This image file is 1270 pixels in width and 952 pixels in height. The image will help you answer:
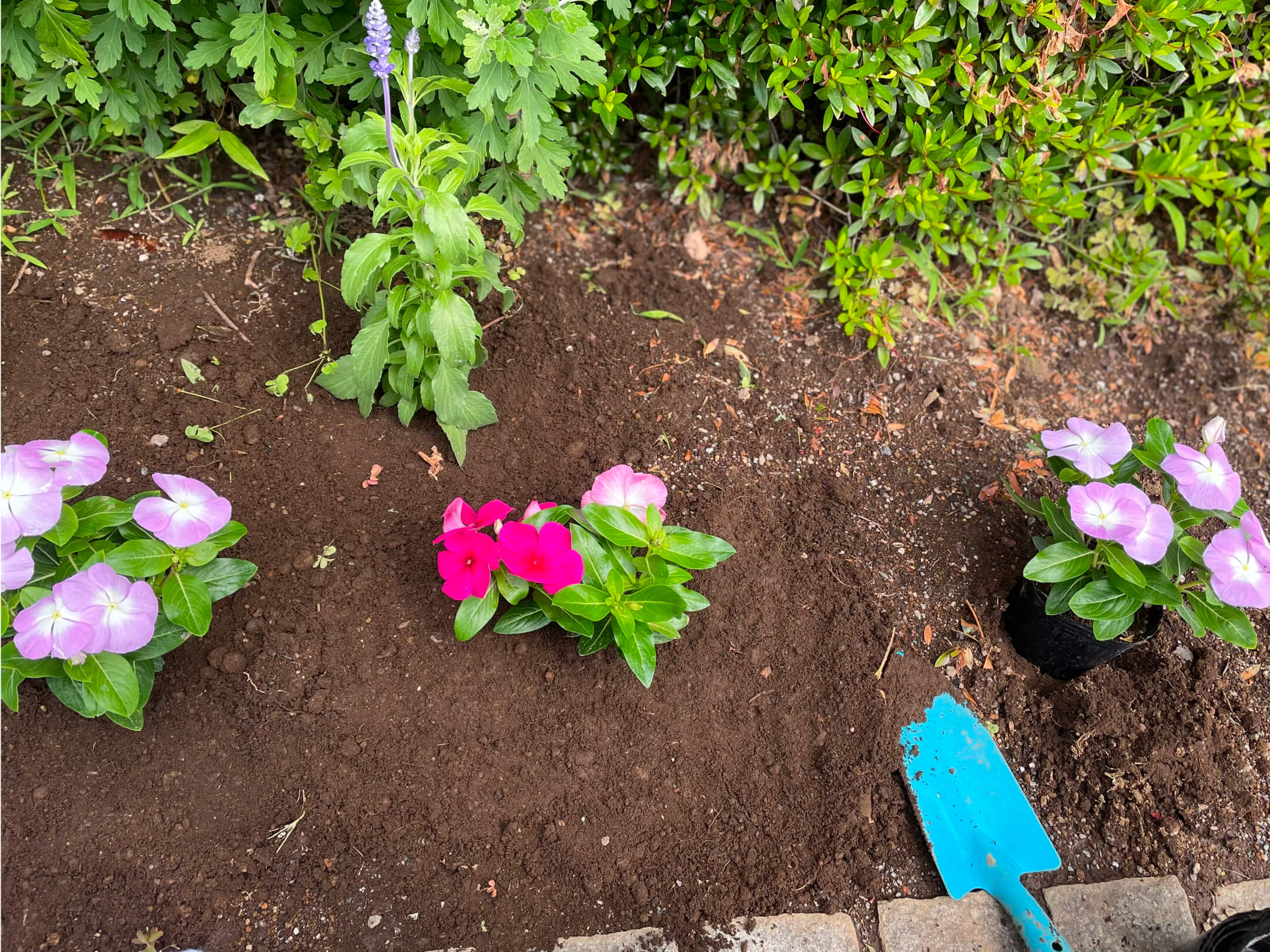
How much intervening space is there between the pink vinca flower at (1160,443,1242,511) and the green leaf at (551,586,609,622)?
1.35 m

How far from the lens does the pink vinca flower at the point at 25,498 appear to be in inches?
56.5

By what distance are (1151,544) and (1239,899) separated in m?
0.96

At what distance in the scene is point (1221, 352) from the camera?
2963mm

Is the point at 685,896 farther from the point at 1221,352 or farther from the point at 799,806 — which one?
the point at 1221,352

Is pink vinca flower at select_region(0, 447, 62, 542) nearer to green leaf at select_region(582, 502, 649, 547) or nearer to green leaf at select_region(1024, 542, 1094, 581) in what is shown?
green leaf at select_region(582, 502, 649, 547)

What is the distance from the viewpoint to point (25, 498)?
1.45m

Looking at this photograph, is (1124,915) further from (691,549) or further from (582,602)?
(582,602)

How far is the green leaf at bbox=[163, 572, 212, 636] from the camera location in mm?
1562

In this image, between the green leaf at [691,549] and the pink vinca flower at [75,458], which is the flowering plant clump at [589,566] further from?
the pink vinca flower at [75,458]

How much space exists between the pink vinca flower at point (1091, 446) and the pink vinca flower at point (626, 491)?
99 cm

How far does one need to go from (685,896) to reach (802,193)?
2.29 m

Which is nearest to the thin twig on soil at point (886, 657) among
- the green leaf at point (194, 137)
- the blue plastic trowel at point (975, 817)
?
the blue plastic trowel at point (975, 817)

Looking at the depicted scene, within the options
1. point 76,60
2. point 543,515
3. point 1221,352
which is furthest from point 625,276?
point 1221,352

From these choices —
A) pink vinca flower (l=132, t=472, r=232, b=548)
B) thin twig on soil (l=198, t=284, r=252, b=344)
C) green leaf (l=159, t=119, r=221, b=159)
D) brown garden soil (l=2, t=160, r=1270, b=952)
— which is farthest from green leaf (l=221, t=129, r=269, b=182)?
pink vinca flower (l=132, t=472, r=232, b=548)
